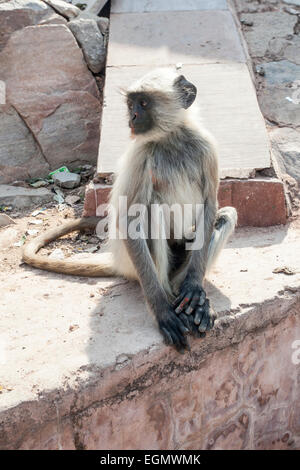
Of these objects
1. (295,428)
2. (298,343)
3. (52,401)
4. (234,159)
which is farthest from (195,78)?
(52,401)

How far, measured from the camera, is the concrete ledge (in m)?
4.12

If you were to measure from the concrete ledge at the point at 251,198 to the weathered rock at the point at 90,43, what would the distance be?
162cm

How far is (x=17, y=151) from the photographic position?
17.1 feet

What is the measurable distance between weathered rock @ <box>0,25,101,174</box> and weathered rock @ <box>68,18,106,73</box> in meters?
0.07

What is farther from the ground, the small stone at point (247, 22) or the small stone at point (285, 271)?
the small stone at point (247, 22)

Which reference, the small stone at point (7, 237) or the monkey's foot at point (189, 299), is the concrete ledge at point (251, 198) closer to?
the small stone at point (7, 237)

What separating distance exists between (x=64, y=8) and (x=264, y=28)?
1.90m

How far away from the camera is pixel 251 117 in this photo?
180 inches

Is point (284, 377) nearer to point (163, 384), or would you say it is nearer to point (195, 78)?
point (163, 384)

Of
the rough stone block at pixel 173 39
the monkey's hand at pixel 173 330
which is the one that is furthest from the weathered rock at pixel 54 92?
the monkey's hand at pixel 173 330

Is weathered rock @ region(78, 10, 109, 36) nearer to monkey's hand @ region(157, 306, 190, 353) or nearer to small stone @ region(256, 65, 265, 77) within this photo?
small stone @ region(256, 65, 265, 77)

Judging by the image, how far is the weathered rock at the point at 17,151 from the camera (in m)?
5.17

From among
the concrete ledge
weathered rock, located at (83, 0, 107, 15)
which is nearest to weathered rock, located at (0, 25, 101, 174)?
weathered rock, located at (83, 0, 107, 15)
